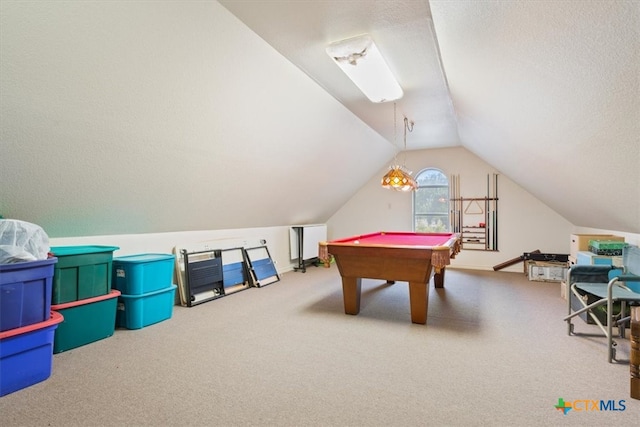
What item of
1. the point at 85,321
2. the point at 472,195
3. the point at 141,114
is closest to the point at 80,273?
the point at 85,321

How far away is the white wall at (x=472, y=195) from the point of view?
6004 millimetres

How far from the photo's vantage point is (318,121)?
417cm

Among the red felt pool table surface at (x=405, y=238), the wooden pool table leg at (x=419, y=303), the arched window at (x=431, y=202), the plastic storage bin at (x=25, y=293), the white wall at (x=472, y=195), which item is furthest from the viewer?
the arched window at (x=431, y=202)

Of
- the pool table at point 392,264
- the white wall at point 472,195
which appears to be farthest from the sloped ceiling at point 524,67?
the white wall at point 472,195

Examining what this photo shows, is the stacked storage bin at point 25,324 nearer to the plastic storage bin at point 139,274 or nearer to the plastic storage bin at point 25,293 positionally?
the plastic storage bin at point 25,293

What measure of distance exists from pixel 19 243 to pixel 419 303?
10.9 ft

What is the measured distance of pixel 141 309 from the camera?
10.3 ft

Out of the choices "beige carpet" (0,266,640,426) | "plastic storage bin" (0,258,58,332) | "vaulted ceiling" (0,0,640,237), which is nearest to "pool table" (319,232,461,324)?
"beige carpet" (0,266,640,426)

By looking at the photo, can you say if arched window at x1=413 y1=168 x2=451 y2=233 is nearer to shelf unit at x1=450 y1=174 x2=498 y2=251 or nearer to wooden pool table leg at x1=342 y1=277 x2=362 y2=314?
shelf unit at x1=450 y1=174 x2=498 y2=251

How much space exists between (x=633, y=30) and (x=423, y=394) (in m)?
2.08

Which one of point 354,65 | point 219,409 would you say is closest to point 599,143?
point 354,65

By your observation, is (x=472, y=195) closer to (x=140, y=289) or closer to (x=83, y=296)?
(x=140, y=289)

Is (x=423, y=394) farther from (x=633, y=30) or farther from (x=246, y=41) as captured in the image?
(x=246, y=41)

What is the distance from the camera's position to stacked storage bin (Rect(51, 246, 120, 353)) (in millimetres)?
2574
